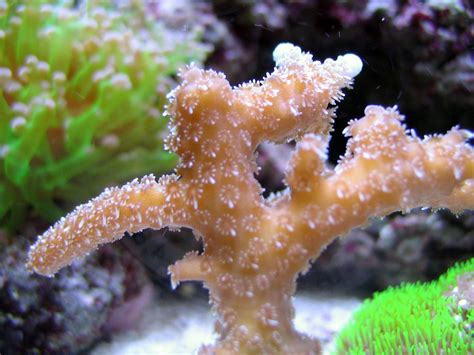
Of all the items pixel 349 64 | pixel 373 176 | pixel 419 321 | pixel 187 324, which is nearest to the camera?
pixel 373 176

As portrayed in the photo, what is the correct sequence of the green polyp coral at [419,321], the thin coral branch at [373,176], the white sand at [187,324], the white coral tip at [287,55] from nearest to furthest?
the thin coral branch at [373,176] → the white coral tip at [287,55] → the green polyp coral at [419,321] → the white sand at [187,324]

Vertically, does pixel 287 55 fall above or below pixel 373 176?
above

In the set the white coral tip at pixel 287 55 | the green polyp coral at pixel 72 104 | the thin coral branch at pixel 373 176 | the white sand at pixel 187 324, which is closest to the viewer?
the thin coral branch at pixel 373 176

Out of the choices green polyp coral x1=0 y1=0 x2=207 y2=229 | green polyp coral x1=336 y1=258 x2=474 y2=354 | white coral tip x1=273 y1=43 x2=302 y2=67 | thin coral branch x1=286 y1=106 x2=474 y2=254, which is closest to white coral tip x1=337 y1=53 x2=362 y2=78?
white coral tip x1=273 y1=43 x2=302 y2=67

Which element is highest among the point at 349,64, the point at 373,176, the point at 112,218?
the point at 349,64

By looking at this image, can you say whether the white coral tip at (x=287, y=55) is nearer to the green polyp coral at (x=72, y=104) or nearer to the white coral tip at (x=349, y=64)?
the white coral tip at (x=349, y=64)

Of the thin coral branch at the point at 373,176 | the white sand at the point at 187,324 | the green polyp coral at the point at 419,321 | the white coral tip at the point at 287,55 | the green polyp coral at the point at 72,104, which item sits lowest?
the white sand at the point at 187,324

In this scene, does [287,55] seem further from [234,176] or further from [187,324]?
[187,324]

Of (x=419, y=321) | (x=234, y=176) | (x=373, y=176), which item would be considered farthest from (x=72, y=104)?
(x=419, y=321)

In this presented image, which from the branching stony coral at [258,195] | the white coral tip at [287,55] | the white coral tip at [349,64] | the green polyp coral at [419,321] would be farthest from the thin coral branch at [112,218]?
the green polyp coral at [419,321]

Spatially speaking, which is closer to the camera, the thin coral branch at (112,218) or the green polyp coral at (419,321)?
the thin coral branch at (112,218)
